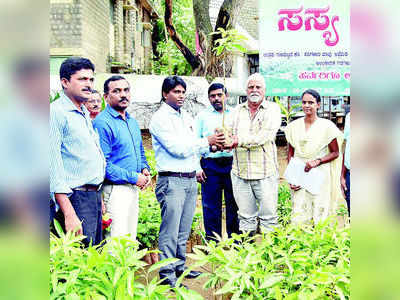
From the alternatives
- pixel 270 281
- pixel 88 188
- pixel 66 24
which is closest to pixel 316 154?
pixel 88 188

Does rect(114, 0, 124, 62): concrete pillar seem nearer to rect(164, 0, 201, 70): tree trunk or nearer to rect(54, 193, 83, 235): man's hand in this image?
rect(164, 0, 201, 70): tree trunk

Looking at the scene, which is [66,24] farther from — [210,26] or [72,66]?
[72,66]

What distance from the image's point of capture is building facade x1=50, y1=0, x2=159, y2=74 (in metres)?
10.8

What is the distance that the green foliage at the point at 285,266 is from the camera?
5.48 feet

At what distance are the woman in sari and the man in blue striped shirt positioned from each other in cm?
224

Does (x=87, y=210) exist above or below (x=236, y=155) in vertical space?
below

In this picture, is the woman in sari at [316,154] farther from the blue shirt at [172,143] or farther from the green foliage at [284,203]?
the blue shirt at [172,143]

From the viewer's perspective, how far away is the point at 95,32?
12.1 m

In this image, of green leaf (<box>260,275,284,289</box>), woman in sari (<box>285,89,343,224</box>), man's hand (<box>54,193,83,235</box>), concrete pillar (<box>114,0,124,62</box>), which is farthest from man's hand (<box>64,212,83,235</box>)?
concrete pillar (<box>114,0,124,62</box>)

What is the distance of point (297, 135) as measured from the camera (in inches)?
175

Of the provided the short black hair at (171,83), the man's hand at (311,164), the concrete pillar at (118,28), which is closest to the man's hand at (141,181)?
the short black hair at (171,83)
